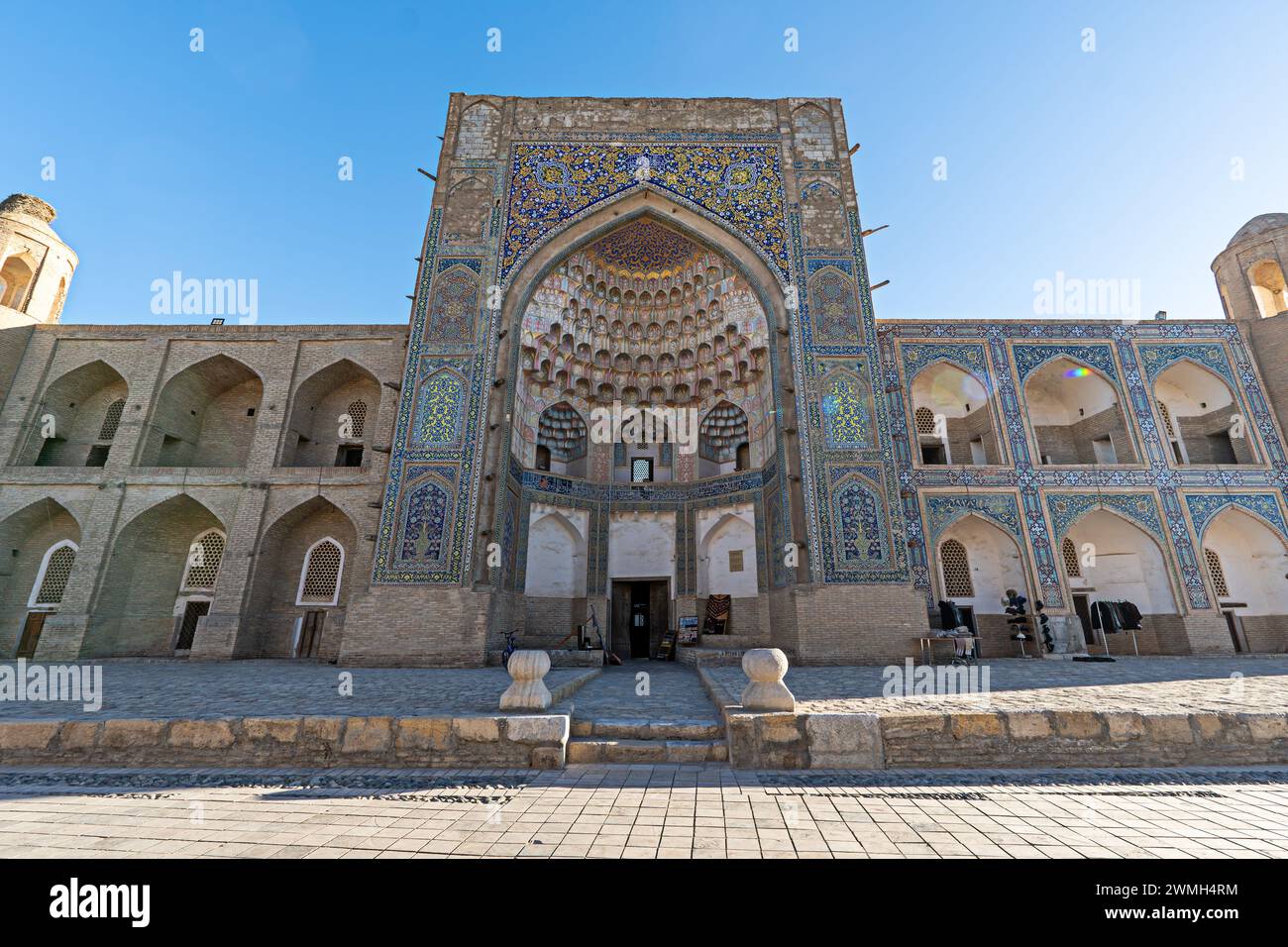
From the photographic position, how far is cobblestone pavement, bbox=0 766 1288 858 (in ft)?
8.04

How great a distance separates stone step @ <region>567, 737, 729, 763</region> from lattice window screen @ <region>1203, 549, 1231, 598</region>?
50.0 feet

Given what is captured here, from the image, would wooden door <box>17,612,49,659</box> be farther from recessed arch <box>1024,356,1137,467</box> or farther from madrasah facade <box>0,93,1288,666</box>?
recessed arch <box>1024,356,1137,467</box>

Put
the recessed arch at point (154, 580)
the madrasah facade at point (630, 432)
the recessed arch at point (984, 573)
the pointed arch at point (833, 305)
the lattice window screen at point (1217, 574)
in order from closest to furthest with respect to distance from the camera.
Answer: the madrasah facade at point (630, 432)
the pointed arch at point (833, 305)
the recessed arch at point (154, 580)
the recessed arch at point (984, 573)
the lattice window screen at point (1217, 574)

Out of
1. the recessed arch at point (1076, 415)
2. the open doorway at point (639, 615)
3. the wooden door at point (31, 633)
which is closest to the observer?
the wooden door at point (31, 633)

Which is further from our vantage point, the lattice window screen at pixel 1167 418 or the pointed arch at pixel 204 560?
the lattice window screen at pixel 1167 418

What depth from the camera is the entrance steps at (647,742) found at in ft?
13.4

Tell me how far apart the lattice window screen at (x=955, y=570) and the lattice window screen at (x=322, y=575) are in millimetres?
14205

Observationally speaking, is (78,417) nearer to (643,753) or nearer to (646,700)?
(646,700)

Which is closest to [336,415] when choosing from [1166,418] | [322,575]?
[322,575]

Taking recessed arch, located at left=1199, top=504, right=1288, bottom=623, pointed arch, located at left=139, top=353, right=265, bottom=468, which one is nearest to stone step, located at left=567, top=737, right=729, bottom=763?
pointed arch, located at left=139, top=353, right=265, bottom=468

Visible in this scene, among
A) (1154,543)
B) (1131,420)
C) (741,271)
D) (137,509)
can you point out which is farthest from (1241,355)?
(137,509)

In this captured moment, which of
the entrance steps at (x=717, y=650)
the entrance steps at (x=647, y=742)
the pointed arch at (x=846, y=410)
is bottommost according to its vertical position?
the entrance steps at (x=647, y=742)

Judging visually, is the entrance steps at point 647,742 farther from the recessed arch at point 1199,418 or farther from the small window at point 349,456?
the recessed arch at point 1199,418

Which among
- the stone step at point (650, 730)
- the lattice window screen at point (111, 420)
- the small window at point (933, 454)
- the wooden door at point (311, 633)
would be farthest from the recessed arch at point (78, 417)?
the small window at point (933, 454)
